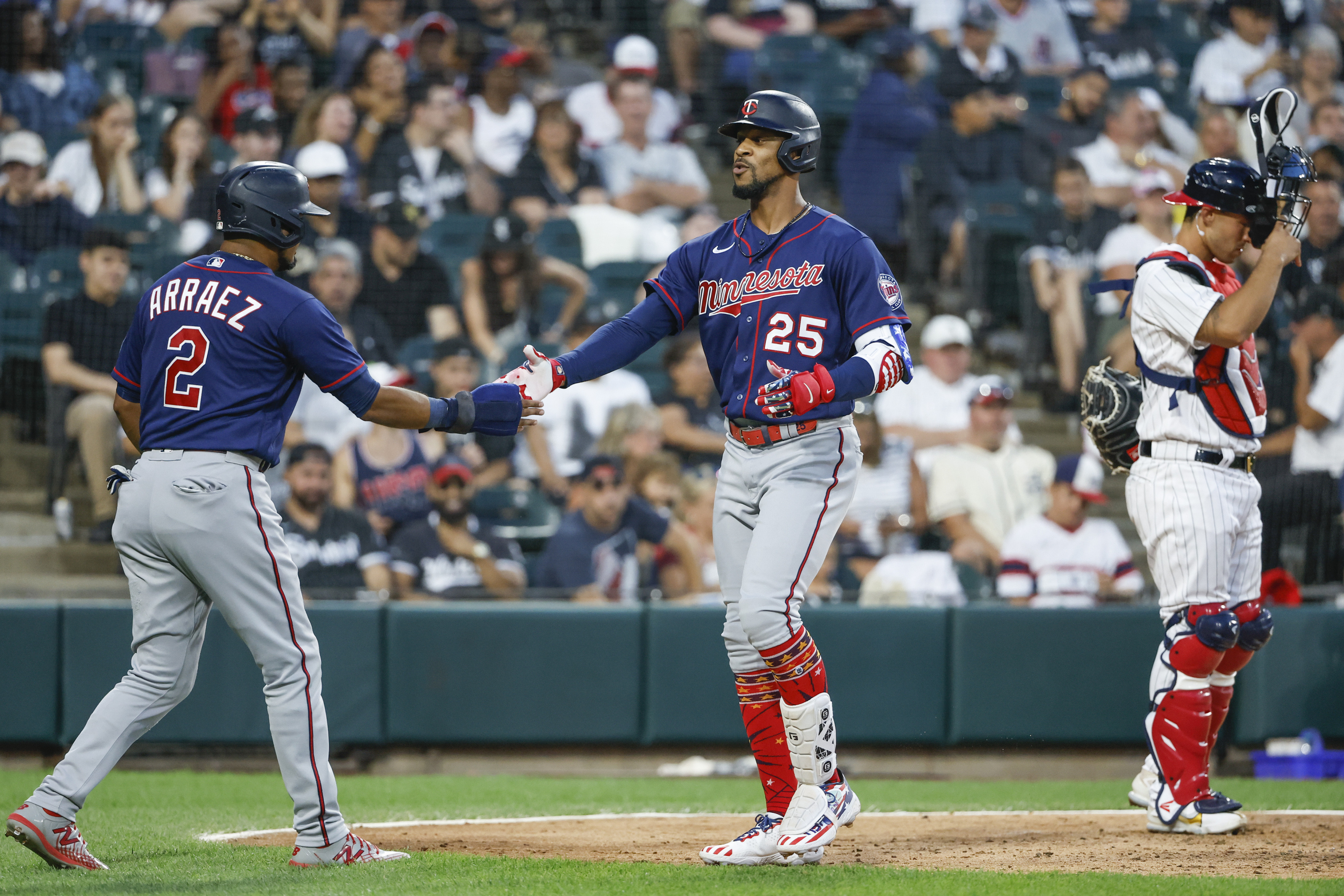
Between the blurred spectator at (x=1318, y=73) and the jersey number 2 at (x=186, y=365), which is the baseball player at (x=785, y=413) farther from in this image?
the blurred spectator at (x=1318, y=73)

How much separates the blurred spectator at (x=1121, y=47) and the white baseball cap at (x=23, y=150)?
7.86 m

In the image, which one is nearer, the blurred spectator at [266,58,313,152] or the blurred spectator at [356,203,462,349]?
the blurred spectator at [356,203,462,349]

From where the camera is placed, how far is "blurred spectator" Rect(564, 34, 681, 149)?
1075cm

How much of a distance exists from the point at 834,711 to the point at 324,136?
17.9 ft

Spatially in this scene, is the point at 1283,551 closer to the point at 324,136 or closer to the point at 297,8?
the point at 324,136

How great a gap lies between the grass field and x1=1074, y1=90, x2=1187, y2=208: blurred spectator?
510 cm

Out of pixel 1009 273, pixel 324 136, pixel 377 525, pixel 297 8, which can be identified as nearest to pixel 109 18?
pixel 297 8

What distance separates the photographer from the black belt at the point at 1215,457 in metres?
4.64

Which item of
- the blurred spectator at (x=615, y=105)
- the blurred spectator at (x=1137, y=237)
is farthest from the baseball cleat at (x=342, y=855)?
the blurred spectator at (x=615, y=105)

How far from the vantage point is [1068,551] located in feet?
26.0

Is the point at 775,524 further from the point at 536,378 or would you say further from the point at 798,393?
the point at 536,378

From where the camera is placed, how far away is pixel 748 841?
12.8 ft

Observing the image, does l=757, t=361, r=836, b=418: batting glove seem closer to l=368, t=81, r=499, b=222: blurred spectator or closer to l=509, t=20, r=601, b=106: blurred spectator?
l=368, t=81, r=499, b=222: blurred spectator

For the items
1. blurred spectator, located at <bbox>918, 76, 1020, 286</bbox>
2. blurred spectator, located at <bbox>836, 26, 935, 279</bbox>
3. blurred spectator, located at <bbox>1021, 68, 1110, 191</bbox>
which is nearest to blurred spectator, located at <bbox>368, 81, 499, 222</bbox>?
blurred spectator, located at <bbox>836, 26, 935, 279</bbox>
